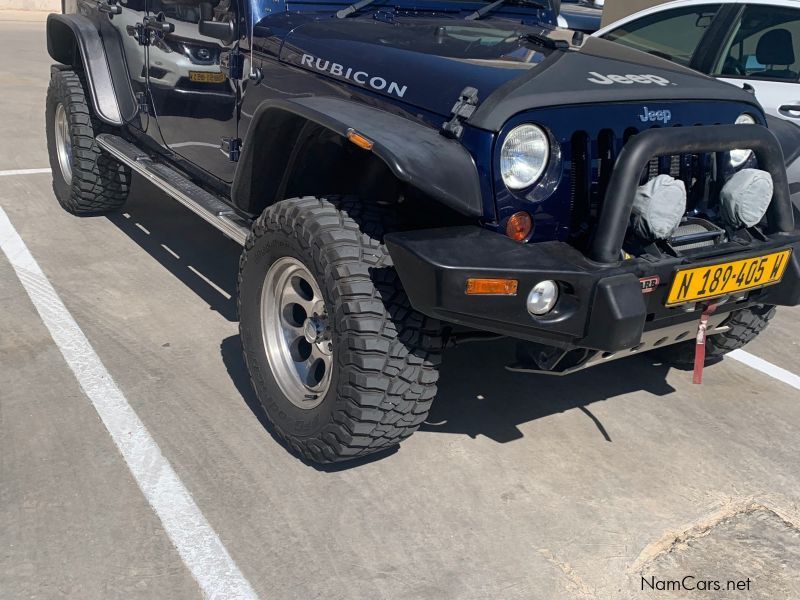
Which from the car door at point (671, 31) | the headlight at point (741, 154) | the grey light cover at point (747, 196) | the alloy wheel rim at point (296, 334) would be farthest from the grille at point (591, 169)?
the car door at point (671, 31)

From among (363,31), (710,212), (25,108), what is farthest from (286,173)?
(25,108)

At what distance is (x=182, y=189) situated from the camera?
160 inches

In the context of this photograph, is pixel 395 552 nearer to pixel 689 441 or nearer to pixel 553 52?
pixel 689 441

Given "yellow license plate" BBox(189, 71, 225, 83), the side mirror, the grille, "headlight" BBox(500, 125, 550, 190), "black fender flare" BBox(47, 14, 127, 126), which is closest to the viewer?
"headlight" BBox(500, 125, 550, 190)

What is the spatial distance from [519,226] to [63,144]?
159 inches

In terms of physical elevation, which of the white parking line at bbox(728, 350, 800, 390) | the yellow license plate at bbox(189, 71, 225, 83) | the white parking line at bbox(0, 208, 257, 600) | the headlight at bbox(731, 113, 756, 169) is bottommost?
the white parking line at bbox(0, 208, 257, 600)

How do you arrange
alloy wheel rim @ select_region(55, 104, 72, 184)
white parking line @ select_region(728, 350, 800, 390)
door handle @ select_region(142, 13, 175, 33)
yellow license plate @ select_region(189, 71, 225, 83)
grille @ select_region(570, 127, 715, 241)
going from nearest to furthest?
grille @ select_region(570, 127, 715, 241), yellow license plate @ select_region(189, 71, 225, 83), white parking line @ select_region(728, 350, 800, 390), door handle @ select_region(142, 13, 175, 33), alloy wheel rim @ select_region(55, 104, 72, 184)

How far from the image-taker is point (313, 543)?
8.87 ft

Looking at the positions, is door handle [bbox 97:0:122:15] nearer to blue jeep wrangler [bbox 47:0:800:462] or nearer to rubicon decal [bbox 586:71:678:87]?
blue jeep wrangler [bbox 47:0:800:462]

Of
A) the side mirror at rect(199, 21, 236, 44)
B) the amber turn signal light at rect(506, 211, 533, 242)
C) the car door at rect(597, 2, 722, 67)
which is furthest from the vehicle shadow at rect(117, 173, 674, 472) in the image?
the car door at rect(597, 2, 722, 67)

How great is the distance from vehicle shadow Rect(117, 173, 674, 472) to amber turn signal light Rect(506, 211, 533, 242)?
3.27 feet

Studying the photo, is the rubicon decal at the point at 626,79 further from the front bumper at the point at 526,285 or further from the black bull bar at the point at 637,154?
the front bumper at the point at 526,285

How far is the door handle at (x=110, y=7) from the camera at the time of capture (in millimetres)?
4723

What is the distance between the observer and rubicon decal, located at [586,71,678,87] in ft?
9.40
